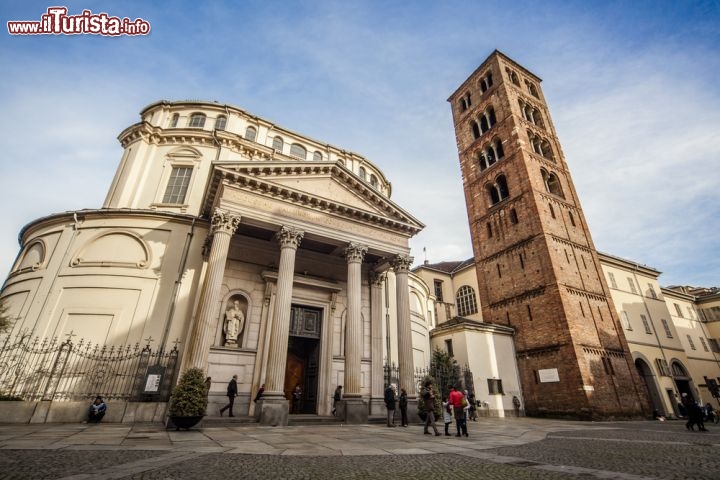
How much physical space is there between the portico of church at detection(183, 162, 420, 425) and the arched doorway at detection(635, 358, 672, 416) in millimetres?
21686

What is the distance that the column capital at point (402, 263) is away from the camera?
16.6 meters

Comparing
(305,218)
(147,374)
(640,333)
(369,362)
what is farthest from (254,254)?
(640,333)

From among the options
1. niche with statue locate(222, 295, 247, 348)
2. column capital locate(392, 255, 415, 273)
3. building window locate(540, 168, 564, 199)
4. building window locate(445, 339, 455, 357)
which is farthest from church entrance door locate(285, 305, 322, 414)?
building window locate(540, 168, 564, 199)

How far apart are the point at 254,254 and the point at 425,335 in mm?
13671

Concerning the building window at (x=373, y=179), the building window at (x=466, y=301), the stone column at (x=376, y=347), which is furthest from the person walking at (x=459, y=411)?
the building window at (x=466, y=301)

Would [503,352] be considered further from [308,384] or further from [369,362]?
[308,384]

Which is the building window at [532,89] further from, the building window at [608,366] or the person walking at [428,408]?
the person walking at [428,408]

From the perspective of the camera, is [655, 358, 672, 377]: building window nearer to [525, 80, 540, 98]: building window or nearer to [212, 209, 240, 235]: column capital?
[525, 80, 540, 98]: building window

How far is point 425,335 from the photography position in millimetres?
23969

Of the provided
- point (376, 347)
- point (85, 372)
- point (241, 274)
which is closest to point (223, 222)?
point (241, 274)

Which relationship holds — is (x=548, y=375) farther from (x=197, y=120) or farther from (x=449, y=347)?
(x=197, y=120)

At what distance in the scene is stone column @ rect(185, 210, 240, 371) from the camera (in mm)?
11086

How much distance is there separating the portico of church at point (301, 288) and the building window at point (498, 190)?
51.7 ft

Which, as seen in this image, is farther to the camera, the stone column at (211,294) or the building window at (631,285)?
the building window at (631,285)
